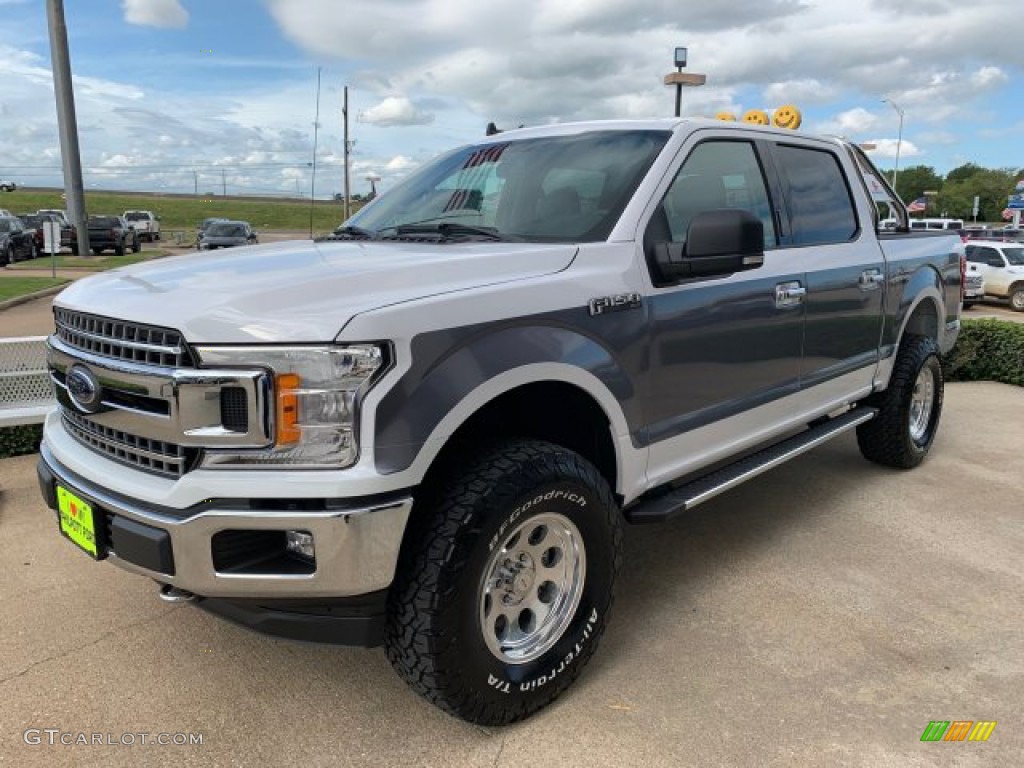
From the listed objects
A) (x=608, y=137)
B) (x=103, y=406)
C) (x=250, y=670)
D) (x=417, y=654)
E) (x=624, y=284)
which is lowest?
(x=250, y=670)

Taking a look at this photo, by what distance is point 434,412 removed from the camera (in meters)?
2.28

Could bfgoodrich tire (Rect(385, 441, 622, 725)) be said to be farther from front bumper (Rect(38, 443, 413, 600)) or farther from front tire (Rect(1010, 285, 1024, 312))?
front tire (Rect(1010, 285, 1024, 312))

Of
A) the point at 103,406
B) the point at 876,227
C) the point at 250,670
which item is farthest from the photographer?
the point at 876,227

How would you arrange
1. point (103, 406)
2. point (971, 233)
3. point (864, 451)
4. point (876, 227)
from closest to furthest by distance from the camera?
point (103, 406), point (876, 227), point (864, 451), point (971, 233)

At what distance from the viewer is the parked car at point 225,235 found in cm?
3006

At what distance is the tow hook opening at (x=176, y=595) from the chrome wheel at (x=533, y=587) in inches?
33.7

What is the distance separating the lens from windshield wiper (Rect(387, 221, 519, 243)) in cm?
317

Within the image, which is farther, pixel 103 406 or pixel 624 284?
pixel 624 284

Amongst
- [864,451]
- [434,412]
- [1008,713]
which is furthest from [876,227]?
[434,412]

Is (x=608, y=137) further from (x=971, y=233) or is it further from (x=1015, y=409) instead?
(x=971, y=233)

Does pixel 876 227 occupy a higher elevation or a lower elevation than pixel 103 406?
higher

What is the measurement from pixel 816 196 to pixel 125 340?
133 inches

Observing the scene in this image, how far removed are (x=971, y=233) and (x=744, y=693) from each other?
29.7 m

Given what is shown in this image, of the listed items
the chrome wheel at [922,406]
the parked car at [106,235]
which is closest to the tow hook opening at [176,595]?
the chrome wheel at [922,406]
